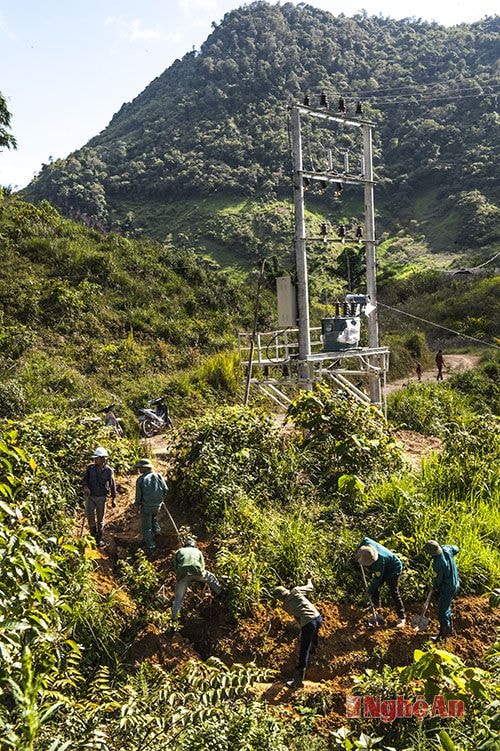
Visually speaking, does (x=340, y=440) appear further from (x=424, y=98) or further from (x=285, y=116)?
(x=424, y=98)

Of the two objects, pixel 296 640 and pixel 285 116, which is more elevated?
pixel 285 116

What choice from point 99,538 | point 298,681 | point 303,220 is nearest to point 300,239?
point 303,220

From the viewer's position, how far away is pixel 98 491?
823 centimetres

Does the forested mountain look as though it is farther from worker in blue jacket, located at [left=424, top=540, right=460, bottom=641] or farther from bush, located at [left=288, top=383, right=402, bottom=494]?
worker in blue jacket, located at [left=424, top=540, right=460, bottom=641]

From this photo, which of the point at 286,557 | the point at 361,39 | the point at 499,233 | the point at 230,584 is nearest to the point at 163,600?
the point at 230,584

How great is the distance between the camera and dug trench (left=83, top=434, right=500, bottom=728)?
6.45 m

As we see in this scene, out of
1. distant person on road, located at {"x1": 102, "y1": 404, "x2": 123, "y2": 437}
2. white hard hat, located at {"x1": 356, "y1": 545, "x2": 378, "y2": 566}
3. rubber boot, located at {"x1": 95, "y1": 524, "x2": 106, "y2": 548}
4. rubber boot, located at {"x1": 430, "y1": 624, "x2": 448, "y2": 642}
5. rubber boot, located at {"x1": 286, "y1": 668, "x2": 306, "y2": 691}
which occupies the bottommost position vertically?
rubber boot, located at {"x1": 286, "y1": 668, "x2": 306, "y2": 691}

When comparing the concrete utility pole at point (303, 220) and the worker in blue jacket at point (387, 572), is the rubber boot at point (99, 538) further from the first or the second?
the concrete utility pole at point (303, 220)

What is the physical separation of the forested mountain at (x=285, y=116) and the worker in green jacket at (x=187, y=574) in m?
48.1

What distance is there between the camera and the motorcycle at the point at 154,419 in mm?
13336

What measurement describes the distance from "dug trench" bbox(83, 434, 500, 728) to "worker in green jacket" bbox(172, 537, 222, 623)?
0.31m

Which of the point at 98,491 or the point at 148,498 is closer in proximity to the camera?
the point at 148,498

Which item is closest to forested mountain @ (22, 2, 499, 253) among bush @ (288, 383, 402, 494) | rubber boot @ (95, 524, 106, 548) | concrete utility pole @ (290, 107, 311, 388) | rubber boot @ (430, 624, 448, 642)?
concrete utility pole @ (290, 107, 311, 388)

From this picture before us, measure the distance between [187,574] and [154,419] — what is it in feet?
22.3
